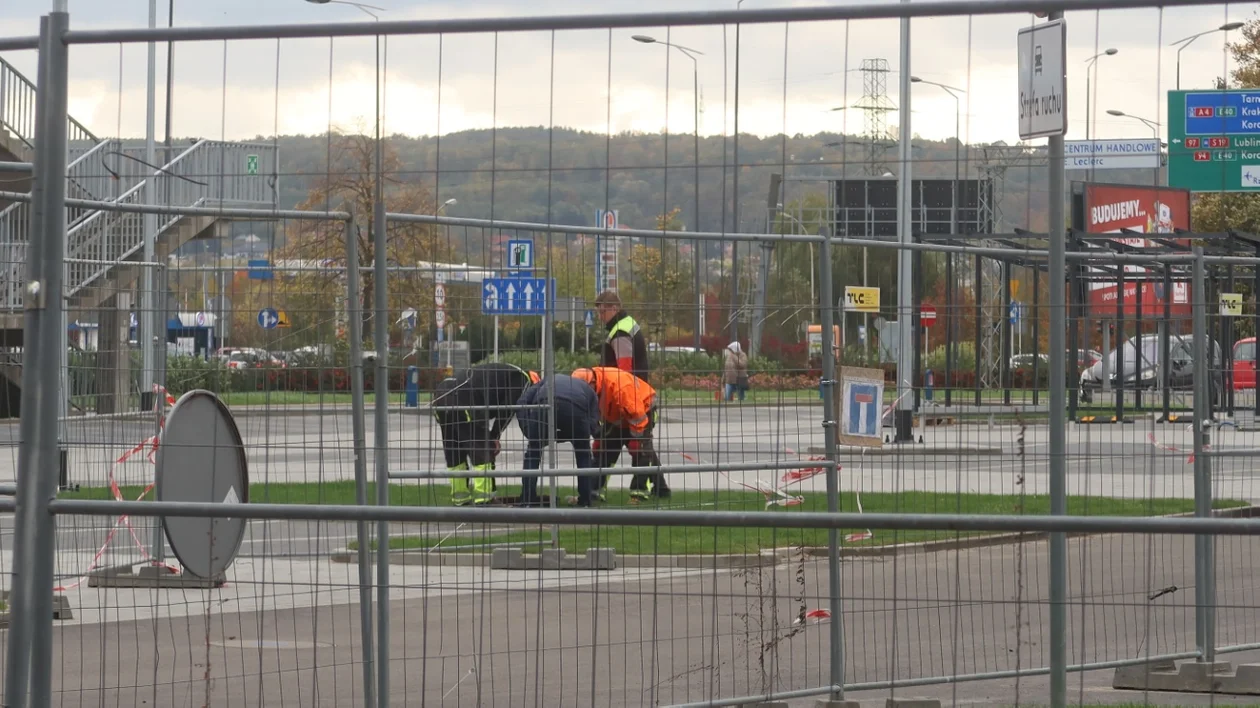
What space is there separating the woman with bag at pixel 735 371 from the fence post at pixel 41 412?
2367 millimetres

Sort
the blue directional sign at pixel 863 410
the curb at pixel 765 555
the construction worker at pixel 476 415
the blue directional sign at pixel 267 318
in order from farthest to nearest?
the construction worker at pixel 476 415, the blue directional sign at pixel 863 410, the curb at pixel 765 555, the blue directional sign at pixel 267 318

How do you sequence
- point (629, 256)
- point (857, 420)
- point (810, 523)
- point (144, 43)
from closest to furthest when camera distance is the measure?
point (810, 523)
point (144, 43)
point (629, 256)
point (857, 420)

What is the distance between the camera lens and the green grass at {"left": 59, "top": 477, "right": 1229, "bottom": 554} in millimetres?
7277

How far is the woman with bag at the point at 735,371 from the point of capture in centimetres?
560

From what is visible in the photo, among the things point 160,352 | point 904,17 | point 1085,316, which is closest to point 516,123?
point 904,17

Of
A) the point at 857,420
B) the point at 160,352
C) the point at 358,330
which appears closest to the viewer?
the point at 358,330

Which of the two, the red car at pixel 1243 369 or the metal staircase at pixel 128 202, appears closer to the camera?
the metal staircase at pixel 128 202

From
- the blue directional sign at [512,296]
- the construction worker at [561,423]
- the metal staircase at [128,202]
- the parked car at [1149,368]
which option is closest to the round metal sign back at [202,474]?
the metal staircase at [128,202]

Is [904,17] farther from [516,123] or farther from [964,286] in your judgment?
[964,286]

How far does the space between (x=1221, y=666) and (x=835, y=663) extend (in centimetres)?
214

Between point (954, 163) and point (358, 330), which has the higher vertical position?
point (954, 163)

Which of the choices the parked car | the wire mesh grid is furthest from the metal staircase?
the parked car

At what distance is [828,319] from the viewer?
21.0 feet

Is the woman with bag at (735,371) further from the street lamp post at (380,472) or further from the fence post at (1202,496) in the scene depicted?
the fence post at (1202,496)
